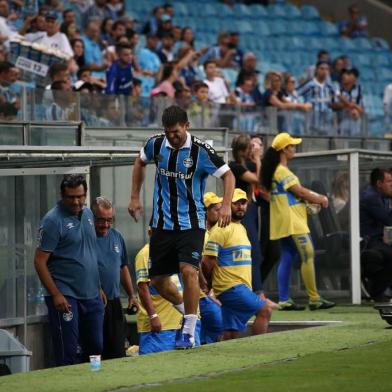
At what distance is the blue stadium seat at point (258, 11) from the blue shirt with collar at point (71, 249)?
18.3 m

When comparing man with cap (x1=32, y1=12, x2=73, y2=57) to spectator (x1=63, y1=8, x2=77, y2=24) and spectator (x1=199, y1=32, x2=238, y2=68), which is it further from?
spectator (x1=199, y1=32, x2=238, y2=68)

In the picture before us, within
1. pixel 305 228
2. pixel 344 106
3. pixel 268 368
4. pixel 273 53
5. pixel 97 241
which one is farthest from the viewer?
pixel 273 53

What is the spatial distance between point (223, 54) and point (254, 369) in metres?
16.4

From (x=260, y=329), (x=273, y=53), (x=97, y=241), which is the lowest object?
(x=260, y=329)

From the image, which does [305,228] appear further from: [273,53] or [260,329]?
[273,53]

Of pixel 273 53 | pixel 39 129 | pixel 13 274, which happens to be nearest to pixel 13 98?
pixel 39 129

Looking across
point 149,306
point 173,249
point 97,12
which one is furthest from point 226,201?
point 97,12

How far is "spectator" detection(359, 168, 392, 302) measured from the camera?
16.3 meters

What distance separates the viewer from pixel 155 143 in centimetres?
1056

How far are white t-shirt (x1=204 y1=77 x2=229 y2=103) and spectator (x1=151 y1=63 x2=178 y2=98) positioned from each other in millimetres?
580

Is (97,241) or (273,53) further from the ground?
(273,53)

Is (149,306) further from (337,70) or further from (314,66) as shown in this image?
(314,66)

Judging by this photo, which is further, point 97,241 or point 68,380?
point 97,241

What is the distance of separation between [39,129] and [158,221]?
13.6ft
